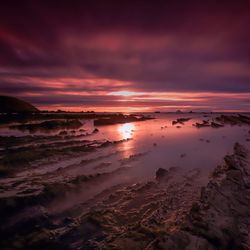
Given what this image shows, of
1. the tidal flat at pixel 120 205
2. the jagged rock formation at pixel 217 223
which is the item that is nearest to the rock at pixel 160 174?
the tidal flat at pixel 120 205

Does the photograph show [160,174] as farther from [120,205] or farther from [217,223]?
[217,223]

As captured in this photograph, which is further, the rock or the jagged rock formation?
the rock

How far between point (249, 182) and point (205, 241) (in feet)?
16.9

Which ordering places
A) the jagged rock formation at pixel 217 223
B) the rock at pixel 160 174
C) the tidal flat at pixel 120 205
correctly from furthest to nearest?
the rock at pixel 160 174 → the tidal flat at pixel 120 205 → the jagged rock formation at pixel 217 223

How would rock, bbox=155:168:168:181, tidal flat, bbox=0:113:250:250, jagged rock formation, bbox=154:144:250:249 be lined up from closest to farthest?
jagged rock formation, bbox=154:144:250:249 → tidal flat, bbox=0:113:250:250 → rock, bbox=155:168:168:181

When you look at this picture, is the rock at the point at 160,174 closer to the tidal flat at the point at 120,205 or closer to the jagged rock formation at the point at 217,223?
the tidal flat at the point at 120,205

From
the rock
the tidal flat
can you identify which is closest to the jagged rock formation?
the tidal flat

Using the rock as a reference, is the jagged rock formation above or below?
above

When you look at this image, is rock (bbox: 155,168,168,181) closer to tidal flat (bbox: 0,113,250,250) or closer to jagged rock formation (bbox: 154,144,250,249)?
tidal flat (bbox: 0,113,250,250)

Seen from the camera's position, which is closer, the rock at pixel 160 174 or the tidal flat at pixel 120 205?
the tidal flat at pixel 120 205

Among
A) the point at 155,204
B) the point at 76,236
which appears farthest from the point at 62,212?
the point at 155,204

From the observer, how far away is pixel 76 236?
5.80 meters

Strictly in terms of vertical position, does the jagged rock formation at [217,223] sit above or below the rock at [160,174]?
above

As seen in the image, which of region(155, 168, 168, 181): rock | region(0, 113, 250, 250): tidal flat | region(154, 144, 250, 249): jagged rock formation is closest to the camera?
region(154, 144, 250, 249): jagged rock formation
